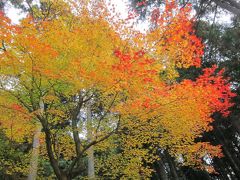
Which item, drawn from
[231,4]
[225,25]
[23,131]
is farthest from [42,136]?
[225,25]

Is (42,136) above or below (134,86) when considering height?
above

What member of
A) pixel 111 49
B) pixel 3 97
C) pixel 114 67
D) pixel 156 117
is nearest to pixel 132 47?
pixel 111 49

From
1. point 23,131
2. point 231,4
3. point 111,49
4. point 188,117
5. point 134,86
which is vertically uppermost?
point 231,4

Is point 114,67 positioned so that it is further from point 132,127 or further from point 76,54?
point 132,127

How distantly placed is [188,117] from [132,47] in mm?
2944

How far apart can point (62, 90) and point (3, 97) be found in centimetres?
192

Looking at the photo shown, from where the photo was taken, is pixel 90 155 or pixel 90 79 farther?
pixel 90 155

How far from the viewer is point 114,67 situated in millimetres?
7312

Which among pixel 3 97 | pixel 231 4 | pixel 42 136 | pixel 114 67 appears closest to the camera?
pixel 114 67

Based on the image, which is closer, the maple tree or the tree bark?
the maple tree

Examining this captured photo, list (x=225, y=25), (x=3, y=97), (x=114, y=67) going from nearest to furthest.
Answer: (x=114, y=67), (x=3, y=97), (x=225, y=25)

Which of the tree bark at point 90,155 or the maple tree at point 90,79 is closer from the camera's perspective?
the maple tree at point 90,79

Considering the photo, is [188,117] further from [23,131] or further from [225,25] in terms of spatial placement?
[225,25]

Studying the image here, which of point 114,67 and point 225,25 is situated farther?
point 225,25
